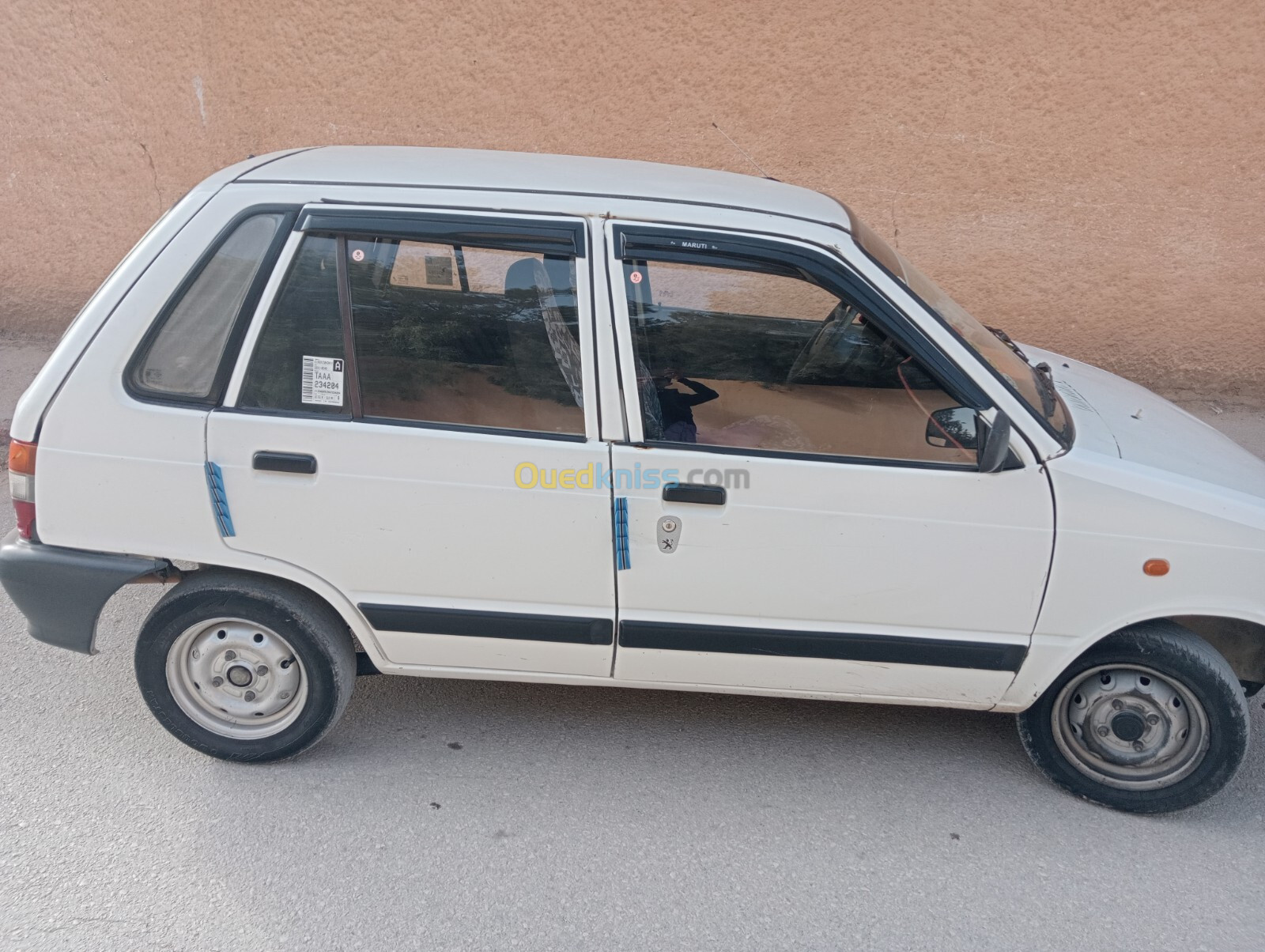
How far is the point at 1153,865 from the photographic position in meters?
2.98

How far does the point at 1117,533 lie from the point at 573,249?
1.76 meters

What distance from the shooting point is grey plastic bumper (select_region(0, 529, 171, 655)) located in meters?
2.98

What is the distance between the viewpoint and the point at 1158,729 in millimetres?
3135

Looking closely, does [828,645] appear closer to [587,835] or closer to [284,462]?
[587,835]

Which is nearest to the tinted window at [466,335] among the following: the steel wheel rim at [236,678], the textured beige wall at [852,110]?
the steel wheel rim at [236,678]

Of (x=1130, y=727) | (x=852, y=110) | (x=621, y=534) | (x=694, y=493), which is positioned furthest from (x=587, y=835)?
(x=852, y=110)

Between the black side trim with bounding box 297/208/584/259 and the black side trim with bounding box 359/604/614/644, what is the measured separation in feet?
3.54

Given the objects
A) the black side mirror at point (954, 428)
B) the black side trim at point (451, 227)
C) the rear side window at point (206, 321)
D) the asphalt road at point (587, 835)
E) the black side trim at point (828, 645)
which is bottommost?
the asphalt road at point (587, 835)

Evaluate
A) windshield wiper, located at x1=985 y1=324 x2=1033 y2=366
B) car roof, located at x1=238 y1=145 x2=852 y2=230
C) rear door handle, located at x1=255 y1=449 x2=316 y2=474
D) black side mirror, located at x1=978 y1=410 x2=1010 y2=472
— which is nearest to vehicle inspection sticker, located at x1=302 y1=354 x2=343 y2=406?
rear door handle, located at x1=255 y1=449 x2=316 y2=474

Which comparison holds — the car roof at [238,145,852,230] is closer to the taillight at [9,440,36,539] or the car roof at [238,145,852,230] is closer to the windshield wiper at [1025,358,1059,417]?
the windshield wiper at [1025,358,1059,417]

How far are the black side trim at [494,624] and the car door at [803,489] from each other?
0.11 meters

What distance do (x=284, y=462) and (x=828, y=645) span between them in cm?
169

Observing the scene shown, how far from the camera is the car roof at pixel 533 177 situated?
2.95m

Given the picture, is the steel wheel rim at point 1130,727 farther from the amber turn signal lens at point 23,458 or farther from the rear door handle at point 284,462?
the amber turn signal lens at point 23,458
